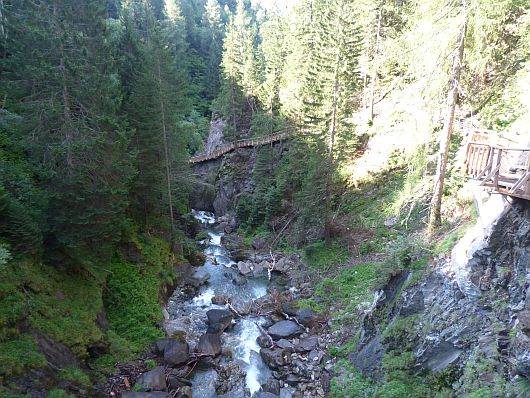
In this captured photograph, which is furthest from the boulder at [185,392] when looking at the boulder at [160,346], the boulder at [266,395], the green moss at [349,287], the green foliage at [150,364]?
the green moss at [349,287]

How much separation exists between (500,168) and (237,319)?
13223 mm

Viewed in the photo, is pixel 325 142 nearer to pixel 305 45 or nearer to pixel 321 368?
pixel 321 368

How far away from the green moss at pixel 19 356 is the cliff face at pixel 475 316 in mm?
10013

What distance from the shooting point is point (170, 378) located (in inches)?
497

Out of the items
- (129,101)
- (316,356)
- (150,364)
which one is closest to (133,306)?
(150,364)

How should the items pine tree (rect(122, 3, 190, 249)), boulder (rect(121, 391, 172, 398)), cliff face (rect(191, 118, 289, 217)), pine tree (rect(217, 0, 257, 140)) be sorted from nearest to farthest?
boulder (rect(121, 391, 172, 398))
pine tree (rect(122, 3, 190, 249))
cliff face (rect(191, 118, 289, 217))
pine tree (rect(217, 0, 257, 140))

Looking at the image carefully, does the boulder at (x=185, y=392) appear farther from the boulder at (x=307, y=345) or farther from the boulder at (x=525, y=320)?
the boulder at (x=525, y=320)

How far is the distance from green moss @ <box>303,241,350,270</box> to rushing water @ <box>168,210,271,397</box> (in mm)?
3157

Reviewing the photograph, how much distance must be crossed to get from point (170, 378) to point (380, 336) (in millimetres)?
7579

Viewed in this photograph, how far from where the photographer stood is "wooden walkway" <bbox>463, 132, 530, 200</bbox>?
26.5ft

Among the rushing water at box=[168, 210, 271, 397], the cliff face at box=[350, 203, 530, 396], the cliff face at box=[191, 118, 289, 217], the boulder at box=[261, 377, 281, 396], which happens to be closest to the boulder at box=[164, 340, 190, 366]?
the rushing water at box=[168, 210, 271, 397]

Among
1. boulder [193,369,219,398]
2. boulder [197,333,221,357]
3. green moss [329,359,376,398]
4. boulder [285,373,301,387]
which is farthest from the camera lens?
boulder [197,333,221,357]

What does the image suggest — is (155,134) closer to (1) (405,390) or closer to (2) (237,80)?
(1) (405,390)

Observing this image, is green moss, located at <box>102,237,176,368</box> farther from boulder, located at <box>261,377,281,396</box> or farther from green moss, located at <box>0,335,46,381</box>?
boulder, located at <box>261,377,281,396</box>
